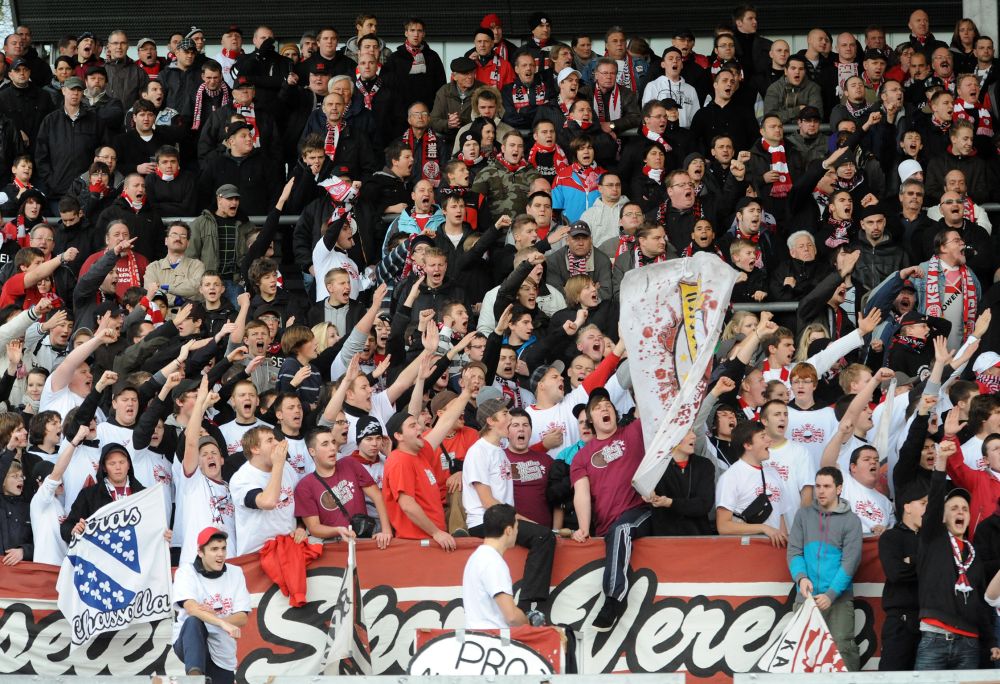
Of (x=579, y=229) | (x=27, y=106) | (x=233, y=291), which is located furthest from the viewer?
(x=27, y=106)

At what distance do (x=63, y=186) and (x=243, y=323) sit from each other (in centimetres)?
504

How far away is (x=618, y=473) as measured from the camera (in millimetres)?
11734

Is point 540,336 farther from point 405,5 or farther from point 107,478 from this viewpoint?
point 405,5

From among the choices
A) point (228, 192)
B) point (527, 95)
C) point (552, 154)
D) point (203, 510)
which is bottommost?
point (203, 510)

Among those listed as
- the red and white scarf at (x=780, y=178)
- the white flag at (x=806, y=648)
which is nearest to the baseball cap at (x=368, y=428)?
the white flag at (x=806, y=648)

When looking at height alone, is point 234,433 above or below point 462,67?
below

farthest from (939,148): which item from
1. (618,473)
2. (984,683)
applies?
(984,683)

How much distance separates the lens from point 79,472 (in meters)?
12.6

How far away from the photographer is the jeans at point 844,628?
11.2 m

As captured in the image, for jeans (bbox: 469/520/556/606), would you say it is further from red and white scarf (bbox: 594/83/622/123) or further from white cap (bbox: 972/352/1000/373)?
red and white scarf (bbox: 594/83/622/123)

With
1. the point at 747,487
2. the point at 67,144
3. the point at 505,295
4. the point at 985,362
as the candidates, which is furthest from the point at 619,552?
the point at 67,144

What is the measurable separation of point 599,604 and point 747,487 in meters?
1.36

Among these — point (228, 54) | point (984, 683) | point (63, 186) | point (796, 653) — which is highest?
point (228, 54)

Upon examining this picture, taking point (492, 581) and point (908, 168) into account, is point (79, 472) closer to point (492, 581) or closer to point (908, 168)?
point (492, 581)
